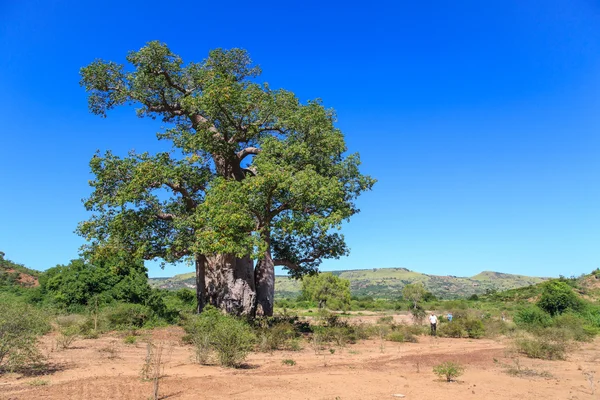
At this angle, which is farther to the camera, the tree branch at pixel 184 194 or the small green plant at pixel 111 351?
the tree branch at pixel 184 194

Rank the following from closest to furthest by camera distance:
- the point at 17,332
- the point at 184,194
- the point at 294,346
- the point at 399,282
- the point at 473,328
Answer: the point at 17,332 → the point at 294,346 → the point at 184,194 → the point at 473,328 → the point at 399,282

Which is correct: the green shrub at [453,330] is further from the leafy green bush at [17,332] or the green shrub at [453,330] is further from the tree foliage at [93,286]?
the leafy green bush at [17,332]

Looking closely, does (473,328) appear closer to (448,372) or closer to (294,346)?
(294,346)

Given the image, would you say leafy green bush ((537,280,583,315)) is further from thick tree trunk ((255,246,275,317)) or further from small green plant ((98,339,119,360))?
small green plant ((98,339,119,360))

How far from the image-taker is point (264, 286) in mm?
18609

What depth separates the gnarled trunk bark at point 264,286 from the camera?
18438 mm

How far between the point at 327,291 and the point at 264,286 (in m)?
40.3

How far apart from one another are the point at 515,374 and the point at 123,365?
32.7 feet

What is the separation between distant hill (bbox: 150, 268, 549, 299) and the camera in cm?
12950

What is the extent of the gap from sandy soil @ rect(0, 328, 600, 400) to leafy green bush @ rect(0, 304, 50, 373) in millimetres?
424

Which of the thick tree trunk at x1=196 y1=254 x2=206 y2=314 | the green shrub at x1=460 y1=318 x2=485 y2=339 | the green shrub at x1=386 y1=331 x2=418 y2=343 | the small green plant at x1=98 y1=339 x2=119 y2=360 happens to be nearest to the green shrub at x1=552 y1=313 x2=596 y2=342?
the green shrub at x1=460 y1=318 x2=485 y2=339

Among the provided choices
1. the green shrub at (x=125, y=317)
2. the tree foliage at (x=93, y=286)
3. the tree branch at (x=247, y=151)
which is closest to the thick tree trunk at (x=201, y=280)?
the green shrub at (x=125, y=317)

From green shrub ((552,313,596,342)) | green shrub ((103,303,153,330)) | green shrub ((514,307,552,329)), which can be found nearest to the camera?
green shrub ((103,303,153,330))

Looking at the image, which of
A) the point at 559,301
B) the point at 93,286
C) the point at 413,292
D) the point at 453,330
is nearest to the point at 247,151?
the point at 93,286
